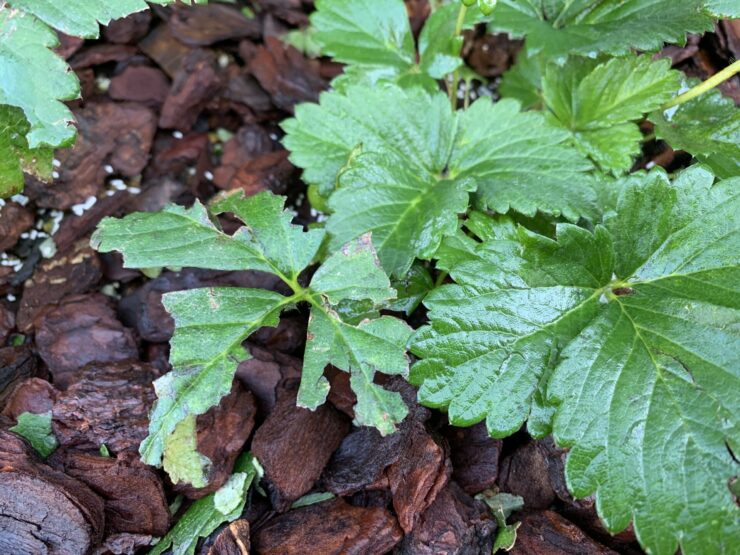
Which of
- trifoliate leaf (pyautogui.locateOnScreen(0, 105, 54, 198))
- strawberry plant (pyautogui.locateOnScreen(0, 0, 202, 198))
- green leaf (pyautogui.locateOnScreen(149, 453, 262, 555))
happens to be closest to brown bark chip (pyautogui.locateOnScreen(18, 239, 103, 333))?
trifoliate leaf (pyautogui.locateOnScreen(0, 105, 54, 198))

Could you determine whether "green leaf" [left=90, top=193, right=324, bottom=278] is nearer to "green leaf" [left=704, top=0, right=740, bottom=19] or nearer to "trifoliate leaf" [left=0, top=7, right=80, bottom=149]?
"trifoliate leaf" [left=0, top=7, right=80, bottom=149]

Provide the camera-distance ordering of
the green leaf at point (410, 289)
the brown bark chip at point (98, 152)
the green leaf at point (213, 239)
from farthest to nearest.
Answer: the brown bark chip at point (98, 152) < the green leaf at point (410, 289) < the green leaf at point (213, 239)

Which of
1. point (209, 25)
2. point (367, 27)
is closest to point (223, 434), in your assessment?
point (367, 27)

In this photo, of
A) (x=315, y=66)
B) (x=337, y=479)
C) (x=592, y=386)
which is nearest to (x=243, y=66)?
(x=315, y=66)

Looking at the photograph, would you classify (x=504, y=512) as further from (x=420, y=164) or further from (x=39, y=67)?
(x=39, y=67)

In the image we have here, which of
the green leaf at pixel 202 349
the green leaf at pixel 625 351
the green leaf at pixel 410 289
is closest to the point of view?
the green leaf at pixel 625 351

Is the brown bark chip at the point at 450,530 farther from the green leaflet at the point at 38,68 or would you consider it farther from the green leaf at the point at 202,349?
the green leaflet at the point at 38,68

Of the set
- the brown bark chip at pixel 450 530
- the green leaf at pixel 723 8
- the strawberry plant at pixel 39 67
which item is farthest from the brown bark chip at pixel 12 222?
the green leaf at pixel 723 8
